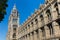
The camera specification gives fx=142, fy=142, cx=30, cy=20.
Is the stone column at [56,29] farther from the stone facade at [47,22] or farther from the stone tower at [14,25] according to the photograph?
the stone tower at [14,25]

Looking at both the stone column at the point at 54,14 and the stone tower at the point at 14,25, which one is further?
the stone tower at the point at 14,25

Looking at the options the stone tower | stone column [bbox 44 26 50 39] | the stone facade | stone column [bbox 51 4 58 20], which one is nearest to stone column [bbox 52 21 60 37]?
the stone facade

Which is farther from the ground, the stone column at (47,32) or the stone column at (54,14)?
the stone column at (54,14)

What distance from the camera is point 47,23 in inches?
1267

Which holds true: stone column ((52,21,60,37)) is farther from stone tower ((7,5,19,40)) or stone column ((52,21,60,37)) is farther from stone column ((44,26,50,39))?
stone tower ((7,5,19,40))

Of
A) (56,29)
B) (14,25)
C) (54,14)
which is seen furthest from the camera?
(14,25)

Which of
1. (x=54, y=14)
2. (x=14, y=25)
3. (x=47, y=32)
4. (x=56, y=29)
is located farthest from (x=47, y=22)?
(x=14, y=25)

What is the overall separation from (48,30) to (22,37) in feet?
67.9

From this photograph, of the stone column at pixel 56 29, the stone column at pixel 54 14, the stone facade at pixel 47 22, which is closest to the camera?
the stone column at pixel 56 29

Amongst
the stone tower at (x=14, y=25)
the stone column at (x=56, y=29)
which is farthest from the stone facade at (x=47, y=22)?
the stone tower at (x=14, y=25)

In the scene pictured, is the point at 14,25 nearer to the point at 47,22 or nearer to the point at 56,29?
the point at 47,22

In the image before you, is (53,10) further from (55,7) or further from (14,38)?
(14,38)

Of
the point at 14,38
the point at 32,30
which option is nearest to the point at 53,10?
the point at 32,30

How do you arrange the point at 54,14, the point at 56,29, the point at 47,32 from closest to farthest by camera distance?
the point at 56,29 → the point at 54,14 → the point at 47,32
